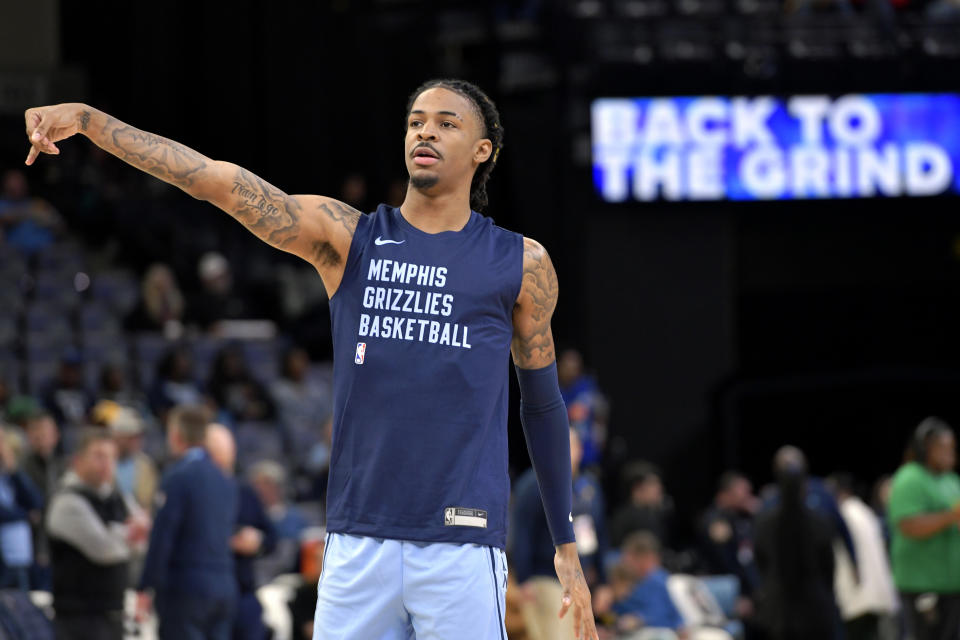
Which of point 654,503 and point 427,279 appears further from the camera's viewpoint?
point 654,503

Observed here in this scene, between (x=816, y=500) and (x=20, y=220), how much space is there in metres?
8.43

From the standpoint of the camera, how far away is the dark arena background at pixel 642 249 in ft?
46.3

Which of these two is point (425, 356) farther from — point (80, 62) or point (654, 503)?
point (80, 62)

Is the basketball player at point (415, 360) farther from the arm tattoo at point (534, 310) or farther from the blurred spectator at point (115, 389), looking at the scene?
the blurred spectator at point (115, 389)

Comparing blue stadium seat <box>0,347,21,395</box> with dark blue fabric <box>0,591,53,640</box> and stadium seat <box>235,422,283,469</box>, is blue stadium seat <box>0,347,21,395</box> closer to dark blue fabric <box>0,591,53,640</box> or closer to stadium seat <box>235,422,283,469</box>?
stadium seat <box>235,422,283,469</box>

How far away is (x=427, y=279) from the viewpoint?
355 centimetres

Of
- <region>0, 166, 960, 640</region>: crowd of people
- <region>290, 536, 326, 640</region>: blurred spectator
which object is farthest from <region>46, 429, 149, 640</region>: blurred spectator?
<region>290, 536, 326, 640</region>: blurred spectator

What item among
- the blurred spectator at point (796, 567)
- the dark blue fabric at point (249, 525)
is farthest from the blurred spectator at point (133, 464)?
the blurred spectator at point (796, 567)

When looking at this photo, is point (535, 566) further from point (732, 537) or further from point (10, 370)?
point (10, 370)

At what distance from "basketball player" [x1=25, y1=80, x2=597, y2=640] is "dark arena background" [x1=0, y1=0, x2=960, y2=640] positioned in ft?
28.5

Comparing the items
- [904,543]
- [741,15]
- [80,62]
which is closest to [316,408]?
[741,15]

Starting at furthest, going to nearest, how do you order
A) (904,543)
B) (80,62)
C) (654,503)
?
1. (80,62)
2. (654,503)
3. (904,543)

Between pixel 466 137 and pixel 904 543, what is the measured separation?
600 centimetres

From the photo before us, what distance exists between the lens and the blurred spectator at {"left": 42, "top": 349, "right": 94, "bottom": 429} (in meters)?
12.6
